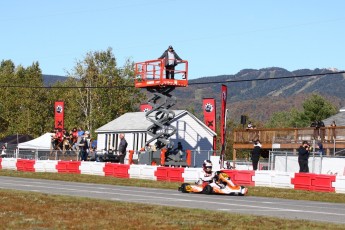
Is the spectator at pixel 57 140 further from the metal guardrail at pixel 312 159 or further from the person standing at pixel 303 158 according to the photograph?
the person standing at pixel 303 158

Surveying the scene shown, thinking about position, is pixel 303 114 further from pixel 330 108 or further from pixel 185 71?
pixel 185 71

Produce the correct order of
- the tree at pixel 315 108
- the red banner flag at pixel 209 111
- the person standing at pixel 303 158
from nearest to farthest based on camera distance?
the person standing at pixel 303 158
the red banner flag at pixel 209 111
the tree at pixel 315 108

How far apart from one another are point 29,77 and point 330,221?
92.0m

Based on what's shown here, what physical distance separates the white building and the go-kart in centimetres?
2886

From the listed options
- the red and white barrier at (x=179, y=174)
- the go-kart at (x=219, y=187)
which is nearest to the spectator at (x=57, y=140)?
the red and white barrier at (x=179, y=174)

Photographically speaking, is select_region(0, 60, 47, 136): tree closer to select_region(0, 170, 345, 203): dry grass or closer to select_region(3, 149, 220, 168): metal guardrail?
select_region(3, 149, 220, 168): metal guardrail

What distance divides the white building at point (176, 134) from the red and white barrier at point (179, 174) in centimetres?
1444

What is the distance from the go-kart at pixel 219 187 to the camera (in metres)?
23.4

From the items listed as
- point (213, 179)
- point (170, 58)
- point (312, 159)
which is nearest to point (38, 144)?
point (170, 58)

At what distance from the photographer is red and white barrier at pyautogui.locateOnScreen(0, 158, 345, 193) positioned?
26.4 meters

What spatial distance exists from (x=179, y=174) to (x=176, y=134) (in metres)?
22.3

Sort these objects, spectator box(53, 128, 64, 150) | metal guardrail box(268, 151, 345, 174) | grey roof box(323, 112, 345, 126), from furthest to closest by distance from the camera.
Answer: grey roof box(323, 112, 345, 126) < spectator box(53, 128, 64, 150) < metal guardrail box(268, 151, 345, 174)

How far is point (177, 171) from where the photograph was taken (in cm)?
3117

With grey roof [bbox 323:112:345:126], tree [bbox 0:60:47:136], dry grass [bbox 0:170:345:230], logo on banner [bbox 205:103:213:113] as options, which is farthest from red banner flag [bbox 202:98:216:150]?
tree [bbox 0:60:47:136]
